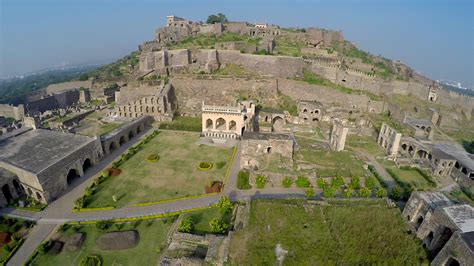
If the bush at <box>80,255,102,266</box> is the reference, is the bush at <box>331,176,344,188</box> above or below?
above

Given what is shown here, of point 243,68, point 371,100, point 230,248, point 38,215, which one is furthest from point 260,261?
point 243,68

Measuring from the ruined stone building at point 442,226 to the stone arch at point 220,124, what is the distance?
86.1 feet

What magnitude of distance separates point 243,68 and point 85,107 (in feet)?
105

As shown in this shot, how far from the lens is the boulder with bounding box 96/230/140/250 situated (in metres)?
18.9

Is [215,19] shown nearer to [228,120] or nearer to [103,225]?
[228,120]

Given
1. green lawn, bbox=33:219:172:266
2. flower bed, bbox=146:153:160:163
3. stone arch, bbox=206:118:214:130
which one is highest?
stone arch, bbox=206:118:214:130

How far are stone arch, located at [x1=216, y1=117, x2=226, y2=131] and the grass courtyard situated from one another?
185 inches

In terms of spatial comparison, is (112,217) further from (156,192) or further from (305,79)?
(305,79)

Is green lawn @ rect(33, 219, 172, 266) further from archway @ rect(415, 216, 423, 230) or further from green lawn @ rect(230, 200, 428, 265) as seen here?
archway @ rect(415, 216, 423, 230)

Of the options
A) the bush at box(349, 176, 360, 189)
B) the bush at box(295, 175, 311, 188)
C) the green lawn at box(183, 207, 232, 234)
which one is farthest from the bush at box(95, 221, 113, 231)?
the bush at box(349, 176, 360, 189)

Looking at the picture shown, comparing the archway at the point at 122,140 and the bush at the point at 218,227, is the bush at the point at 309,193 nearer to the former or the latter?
the bush at the point at 218,227

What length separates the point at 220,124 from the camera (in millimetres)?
40875

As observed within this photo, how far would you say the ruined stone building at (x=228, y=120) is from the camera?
37.8 m

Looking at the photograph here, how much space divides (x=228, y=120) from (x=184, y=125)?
8286 millimetres
